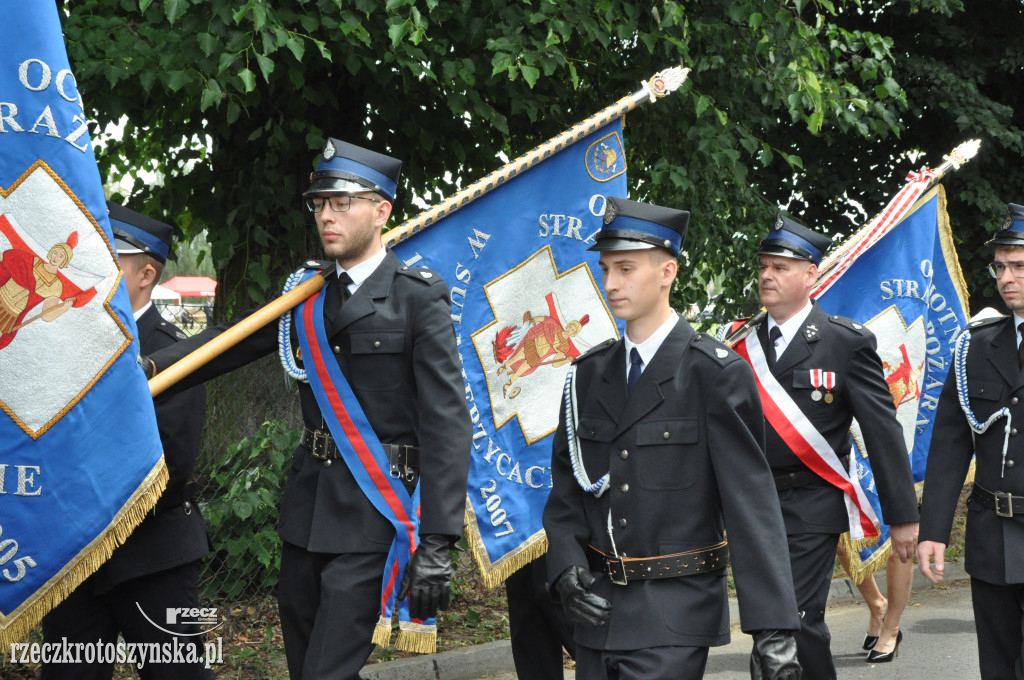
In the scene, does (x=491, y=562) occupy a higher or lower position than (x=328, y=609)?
lower

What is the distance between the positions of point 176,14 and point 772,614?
4089 mm

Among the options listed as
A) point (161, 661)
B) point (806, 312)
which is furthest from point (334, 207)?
point (806, 312)

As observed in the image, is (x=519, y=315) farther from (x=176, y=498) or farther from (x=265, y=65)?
(x=265, y=65)

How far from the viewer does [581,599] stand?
350 cm

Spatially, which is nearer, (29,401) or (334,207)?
(29,401)

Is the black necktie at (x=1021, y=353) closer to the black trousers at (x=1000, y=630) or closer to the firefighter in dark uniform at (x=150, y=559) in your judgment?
the black trousers at (x=1000, y=630)

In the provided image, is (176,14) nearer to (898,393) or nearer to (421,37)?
(421,37)

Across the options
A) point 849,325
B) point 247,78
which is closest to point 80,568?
point 247,78

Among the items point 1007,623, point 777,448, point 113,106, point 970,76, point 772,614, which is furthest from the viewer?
point 970,76

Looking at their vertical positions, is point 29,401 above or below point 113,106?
below

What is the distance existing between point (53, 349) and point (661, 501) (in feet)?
6.49

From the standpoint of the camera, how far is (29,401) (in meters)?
3.75

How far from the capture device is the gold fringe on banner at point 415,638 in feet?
13.6

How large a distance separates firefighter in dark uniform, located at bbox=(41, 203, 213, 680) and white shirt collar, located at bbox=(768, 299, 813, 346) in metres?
2.63
